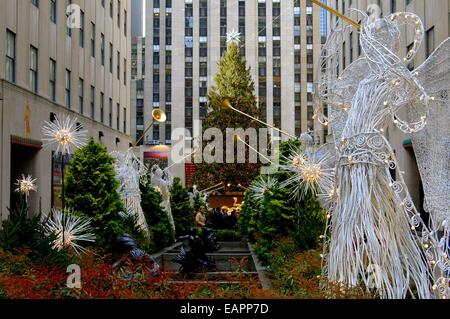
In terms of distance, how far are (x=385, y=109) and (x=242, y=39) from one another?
178 ft

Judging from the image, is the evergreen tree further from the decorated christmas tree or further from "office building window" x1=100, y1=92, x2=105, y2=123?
the decorated christmas tree

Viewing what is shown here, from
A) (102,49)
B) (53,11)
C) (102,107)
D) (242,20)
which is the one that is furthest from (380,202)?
(242,20)

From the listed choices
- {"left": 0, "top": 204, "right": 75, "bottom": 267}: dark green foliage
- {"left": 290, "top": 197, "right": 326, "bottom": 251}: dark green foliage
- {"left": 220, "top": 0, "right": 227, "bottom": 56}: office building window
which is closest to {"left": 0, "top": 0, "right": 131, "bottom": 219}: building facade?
{"left": 0, "top": 204, "right": 75, "bottom": 267}: dark green foliage

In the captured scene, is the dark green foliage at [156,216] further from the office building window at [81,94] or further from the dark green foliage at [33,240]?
the office building window at [81,94]

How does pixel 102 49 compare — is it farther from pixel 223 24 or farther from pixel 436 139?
pixel 223 24

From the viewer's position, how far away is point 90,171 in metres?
13.4

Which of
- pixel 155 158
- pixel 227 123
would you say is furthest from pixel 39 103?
pixel 155 158

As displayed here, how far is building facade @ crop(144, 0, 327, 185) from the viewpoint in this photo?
60.4 m

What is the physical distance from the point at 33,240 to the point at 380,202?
6.11 metres

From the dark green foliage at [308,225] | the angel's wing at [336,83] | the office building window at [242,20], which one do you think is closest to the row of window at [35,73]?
the dark green foliage at [308,225]

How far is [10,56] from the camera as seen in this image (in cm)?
1989
